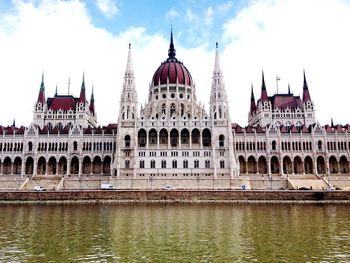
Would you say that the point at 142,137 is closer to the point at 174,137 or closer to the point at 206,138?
the point at 174,137

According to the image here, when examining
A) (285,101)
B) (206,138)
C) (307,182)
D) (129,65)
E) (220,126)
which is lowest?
(307,182)

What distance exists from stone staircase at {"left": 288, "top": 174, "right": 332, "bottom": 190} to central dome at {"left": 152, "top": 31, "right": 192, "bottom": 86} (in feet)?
132

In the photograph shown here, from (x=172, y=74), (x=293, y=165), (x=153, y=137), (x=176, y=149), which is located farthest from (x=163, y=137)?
(x=293, y=165)

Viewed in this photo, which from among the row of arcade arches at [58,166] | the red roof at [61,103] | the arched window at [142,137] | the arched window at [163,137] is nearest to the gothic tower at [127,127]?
the arched window at [142,137]

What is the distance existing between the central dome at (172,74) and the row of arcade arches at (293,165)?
28.1 meters

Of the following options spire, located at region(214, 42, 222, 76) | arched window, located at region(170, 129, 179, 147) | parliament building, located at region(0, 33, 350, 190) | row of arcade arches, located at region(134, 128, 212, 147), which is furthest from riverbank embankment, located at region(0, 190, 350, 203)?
spire, located at region(214, 42, 222, 76)

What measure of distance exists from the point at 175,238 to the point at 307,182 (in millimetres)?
59744

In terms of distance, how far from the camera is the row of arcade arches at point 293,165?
301 ft

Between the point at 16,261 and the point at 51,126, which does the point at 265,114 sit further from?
the point at 16,261

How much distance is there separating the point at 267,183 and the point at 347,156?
25326mm

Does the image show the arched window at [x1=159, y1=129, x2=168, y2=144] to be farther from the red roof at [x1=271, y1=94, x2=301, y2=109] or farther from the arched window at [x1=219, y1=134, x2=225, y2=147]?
the red roof at [x1=271, y1=94, x2=301, y2=109]

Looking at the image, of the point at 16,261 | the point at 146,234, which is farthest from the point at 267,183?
the point at 16,261

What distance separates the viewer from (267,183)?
80.4 m

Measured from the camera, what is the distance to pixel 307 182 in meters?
80.4
